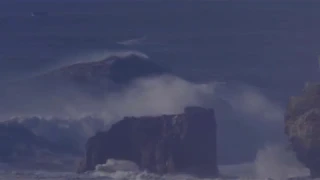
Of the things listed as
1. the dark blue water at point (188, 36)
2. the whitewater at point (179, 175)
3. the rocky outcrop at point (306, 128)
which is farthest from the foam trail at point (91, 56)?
the rocky outcrop at point (306, 128)

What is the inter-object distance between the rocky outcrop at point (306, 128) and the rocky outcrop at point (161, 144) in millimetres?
1756

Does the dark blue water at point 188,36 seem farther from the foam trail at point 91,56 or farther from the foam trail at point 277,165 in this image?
the foam trail at point 277,165

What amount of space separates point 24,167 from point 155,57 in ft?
45.4

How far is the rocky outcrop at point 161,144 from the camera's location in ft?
106

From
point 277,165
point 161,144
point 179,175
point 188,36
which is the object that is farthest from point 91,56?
point 179,175

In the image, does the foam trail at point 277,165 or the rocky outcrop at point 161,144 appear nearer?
the foam trail at point 277,165

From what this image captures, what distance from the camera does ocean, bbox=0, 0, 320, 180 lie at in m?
39.6

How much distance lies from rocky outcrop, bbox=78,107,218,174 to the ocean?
2.50ft

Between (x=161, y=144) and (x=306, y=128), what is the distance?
2887mm

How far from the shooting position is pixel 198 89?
41.6 meters

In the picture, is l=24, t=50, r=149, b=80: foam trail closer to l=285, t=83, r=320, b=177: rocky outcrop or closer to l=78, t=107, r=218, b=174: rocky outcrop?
l=78, t=107, r=218, b=174: rocky outcrop

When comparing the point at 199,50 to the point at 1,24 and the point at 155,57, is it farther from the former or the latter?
the point at 1,24

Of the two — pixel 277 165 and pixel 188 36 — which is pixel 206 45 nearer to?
pixel 188 36

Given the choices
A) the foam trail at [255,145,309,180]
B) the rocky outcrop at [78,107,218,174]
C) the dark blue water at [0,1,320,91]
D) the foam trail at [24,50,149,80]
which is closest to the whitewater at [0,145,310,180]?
the foam trail at [255,145,309,180]
